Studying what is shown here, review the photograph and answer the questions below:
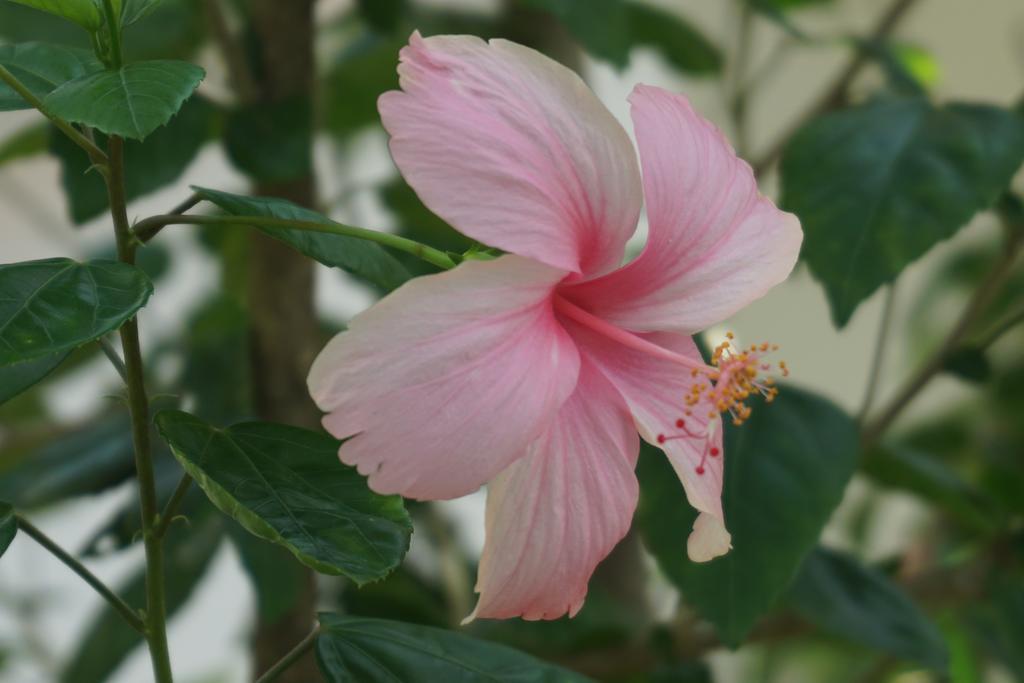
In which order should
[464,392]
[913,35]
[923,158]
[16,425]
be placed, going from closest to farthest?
[464,392] < [923,158] < [16,425] < [913,35]

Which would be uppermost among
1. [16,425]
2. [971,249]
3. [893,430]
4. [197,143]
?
[197,143]

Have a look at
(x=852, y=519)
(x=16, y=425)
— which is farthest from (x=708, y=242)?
(x=852, y=519)

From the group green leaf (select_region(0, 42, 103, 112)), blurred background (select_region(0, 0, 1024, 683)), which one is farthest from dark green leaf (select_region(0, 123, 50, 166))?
green leaf (select_region(0, 42, 103, 112))

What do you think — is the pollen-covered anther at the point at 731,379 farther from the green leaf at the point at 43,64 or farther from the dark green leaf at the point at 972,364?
the dark green leaf at the point at 972,364

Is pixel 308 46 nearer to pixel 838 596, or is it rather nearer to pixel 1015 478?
pixel 838 596

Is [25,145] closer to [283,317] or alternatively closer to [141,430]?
[283,317]

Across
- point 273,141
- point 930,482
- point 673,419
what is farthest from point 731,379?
point 930,482

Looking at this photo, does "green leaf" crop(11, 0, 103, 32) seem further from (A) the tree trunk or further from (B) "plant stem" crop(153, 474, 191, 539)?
(A) the tree trunk
